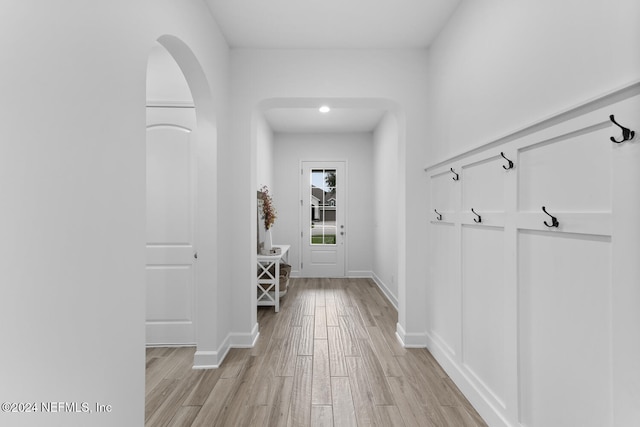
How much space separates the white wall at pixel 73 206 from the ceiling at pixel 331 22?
3.62 ft

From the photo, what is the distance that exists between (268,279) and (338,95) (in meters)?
2.46

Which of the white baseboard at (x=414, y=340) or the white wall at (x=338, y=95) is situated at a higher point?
the white wall at (x=338, y=95)

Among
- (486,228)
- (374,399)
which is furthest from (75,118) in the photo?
(374,399)

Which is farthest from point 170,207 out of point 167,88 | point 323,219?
point 323,219

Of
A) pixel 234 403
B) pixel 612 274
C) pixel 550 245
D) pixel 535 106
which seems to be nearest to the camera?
pixel 612 274

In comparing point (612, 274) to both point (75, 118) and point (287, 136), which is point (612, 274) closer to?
point (75, 118)

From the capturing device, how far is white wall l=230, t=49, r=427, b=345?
312 cm

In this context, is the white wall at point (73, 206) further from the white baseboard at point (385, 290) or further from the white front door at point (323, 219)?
the white front door at point (323, 219)

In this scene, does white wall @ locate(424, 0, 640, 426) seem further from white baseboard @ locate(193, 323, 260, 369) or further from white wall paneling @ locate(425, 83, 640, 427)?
white baseboard @ locate(193, 323, 260, 369)

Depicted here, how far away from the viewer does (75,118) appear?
117 centimetres

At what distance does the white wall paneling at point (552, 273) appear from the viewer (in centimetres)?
114

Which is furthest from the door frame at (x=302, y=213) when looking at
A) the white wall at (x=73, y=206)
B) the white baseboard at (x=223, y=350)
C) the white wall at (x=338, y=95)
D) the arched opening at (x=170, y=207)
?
the white wall at (x=73, y=206)

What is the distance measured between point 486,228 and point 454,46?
1448 mm

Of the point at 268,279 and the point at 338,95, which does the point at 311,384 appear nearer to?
the point at 268,279
